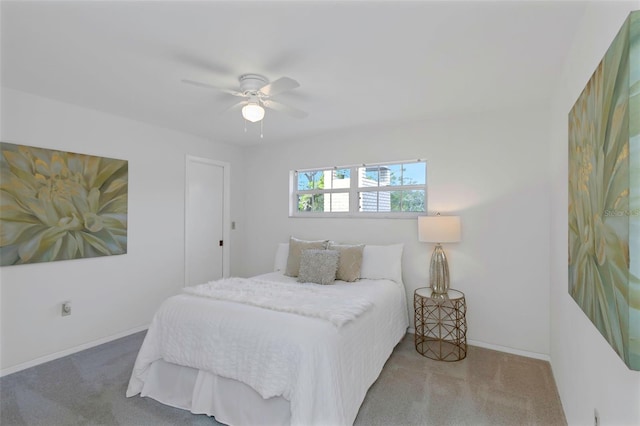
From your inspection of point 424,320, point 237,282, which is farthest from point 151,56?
point 424,320

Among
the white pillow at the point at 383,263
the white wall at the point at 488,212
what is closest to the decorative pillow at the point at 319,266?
the white pillow at the point at 383,263

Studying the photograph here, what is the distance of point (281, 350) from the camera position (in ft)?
6.01

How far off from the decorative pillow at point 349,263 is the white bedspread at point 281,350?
0.61m

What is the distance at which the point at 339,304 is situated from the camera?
2320 millimetres

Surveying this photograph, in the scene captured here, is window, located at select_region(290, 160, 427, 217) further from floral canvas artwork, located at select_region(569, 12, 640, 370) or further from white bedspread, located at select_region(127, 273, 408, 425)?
floral canvas artwork, located at select_region(569, 12, 640, 370)

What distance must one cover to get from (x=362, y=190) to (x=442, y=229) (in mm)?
1244

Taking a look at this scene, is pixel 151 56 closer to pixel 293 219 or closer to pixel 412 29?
pixel 412 29

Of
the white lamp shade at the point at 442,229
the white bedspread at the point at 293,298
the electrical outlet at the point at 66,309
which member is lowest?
the electrical outlet at the point at 66,309

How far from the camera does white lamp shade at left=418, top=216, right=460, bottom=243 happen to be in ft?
9.84

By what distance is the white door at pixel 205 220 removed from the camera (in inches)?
163

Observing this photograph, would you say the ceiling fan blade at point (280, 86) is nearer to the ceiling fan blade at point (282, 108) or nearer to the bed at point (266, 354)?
the ceiling fan blade at point (282, 108)

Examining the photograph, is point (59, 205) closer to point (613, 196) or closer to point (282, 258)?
point (282, 258)

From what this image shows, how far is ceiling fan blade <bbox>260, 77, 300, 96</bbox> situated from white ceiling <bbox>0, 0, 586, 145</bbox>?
0.17 meters

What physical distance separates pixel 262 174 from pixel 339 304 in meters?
2.87
